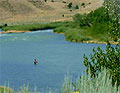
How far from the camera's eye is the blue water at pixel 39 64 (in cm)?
3241

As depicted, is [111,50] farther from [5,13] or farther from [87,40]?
[5,13]

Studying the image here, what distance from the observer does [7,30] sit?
92.7 m

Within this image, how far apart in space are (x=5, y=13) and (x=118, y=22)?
14729 cm

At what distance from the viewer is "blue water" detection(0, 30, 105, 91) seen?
32406mm

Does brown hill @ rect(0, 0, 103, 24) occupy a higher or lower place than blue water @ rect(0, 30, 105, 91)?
higher

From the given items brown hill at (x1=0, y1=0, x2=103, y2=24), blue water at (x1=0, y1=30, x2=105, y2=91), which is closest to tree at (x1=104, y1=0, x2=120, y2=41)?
blue water at (x1=0, y1=30, x2=105, y2=91)

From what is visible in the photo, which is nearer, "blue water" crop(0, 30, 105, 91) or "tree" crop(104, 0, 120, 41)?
"tree" crop(104, 0, 120, 41)

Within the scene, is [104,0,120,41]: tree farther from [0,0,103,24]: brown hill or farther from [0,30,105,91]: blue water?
[0,0,103,24]: brown hill

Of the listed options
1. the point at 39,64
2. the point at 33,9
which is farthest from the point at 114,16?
the point at 33,9

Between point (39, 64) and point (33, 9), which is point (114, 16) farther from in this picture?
point (33, 9)

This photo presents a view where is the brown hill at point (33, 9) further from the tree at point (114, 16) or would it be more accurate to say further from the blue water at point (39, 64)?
the tree at point (114, 16)

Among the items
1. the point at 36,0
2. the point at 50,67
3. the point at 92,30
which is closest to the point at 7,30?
the point at 92,30

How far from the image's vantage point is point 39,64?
42.0m

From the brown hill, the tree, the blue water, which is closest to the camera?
the tree
